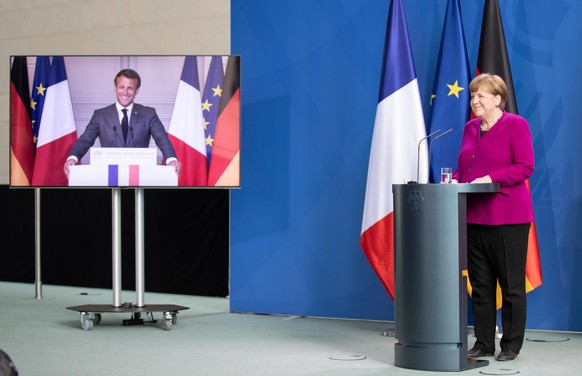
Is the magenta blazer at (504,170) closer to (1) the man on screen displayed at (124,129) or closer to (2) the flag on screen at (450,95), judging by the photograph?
(2) the flag on screen at (450,95)

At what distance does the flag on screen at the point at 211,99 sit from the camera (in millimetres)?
5570

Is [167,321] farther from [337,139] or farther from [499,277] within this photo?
[499,277]

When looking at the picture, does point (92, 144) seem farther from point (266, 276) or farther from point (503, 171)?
point (503, 171)

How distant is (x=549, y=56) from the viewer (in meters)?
5.31

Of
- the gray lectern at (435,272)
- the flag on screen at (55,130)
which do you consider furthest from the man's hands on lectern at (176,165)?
the gray lectern at (435,272)

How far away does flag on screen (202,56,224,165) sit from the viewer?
5.57m

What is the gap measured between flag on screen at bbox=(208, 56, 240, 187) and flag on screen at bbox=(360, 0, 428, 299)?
0.83 metres

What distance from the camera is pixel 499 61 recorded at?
514 centimetres

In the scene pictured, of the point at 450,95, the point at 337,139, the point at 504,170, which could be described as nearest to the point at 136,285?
the point at 337,139

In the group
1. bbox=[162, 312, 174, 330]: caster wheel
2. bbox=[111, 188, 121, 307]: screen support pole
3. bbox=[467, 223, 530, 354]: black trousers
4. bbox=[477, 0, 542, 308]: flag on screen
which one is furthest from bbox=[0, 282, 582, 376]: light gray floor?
bbox=[477, 0, 542, 308]: flag on screen

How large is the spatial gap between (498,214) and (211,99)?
6.79 ft

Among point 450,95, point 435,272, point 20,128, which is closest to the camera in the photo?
point 435,272

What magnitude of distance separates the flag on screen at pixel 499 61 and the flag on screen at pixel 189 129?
5.57ft

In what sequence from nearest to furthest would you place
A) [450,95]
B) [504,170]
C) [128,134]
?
[504,170]
[450,95]
[128,134]
